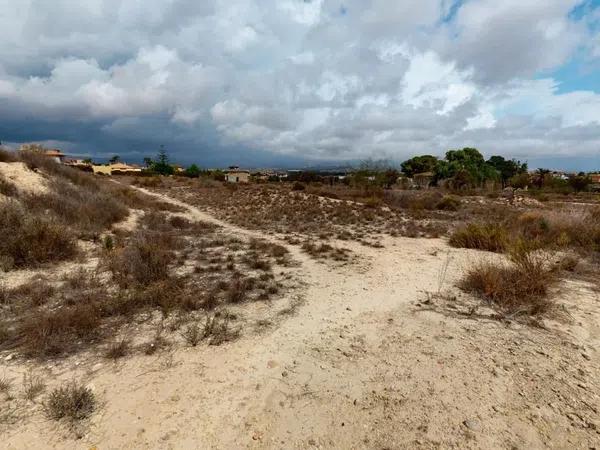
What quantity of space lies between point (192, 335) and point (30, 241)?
5117mm

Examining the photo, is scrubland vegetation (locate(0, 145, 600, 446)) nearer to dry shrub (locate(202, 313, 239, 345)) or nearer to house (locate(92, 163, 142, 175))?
dry shrub (locate(202, 313, 239, 345))

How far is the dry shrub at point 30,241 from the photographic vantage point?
6668 mm

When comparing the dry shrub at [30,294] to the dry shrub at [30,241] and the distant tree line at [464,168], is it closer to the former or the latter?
the dry shrub at [30,241]

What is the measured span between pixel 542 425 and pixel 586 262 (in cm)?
660

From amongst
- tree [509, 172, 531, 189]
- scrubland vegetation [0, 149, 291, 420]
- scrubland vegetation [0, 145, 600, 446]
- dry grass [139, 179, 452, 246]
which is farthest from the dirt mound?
tree [509, 172, 531, 189]

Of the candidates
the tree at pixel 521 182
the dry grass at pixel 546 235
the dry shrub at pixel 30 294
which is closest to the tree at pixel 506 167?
the tree at pixel 521 182

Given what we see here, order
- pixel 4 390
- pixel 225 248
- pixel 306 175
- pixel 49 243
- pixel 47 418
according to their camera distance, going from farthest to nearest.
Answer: pixel 306 175
pixel 225 248
pixel 49 243
pixel 4 390
pixel 47 418

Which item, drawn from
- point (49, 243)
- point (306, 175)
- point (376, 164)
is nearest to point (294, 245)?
point (49, 243)

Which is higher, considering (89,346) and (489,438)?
(489,438)

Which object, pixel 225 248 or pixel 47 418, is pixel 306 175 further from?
pixel 47 418

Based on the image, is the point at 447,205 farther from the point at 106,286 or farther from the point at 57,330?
the point at 57,330

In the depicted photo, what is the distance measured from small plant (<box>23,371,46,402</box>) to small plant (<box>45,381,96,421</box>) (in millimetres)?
156

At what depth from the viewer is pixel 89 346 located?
3996mm

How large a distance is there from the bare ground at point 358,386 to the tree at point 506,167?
65.6 meters
